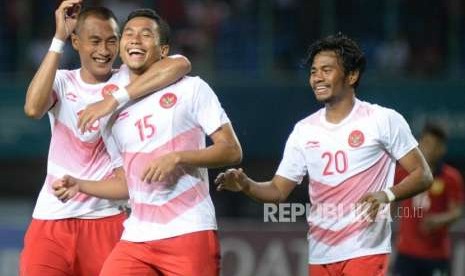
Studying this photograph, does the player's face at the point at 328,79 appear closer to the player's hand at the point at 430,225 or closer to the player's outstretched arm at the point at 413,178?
the player's outstretched arm at the point at 413,178

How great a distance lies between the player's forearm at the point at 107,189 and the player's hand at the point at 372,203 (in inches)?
49.4

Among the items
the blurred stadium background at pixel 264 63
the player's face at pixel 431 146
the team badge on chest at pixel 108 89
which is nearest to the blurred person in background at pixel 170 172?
the team badge on chest at pixel 108 89

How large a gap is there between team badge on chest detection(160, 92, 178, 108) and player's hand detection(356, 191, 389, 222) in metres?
1.08

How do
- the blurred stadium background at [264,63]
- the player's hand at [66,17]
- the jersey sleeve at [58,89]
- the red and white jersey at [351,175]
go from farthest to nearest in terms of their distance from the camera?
the blurred stadium background at [264,63] < the jersey sleeve at [58,89] < the player's hand at [66,17] < the red and white jersey at [351,175]

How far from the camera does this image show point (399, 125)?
6434mm

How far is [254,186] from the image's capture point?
257 inches

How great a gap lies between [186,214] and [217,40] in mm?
8415

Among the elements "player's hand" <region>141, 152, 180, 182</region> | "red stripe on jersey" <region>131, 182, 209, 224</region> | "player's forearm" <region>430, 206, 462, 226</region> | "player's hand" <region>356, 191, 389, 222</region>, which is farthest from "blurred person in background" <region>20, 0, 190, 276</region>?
"player's forearm" <region>430, 206, 462, 226</region>

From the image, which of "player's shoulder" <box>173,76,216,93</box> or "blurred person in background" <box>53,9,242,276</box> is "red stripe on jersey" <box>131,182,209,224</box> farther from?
"player's shoulder" <box>173,76,216,93</box>

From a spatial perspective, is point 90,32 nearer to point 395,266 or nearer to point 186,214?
point 186,214

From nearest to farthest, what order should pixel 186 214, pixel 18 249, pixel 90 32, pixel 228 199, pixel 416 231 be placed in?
pixel 186 214 < pixel 90 32 < pixel 416 231 < pixel 18 249 < pixel 228 199

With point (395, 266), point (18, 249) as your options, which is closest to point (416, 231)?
point (395, 266)

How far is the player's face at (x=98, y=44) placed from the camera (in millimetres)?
6832

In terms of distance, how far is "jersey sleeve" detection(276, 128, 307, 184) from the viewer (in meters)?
6.64
